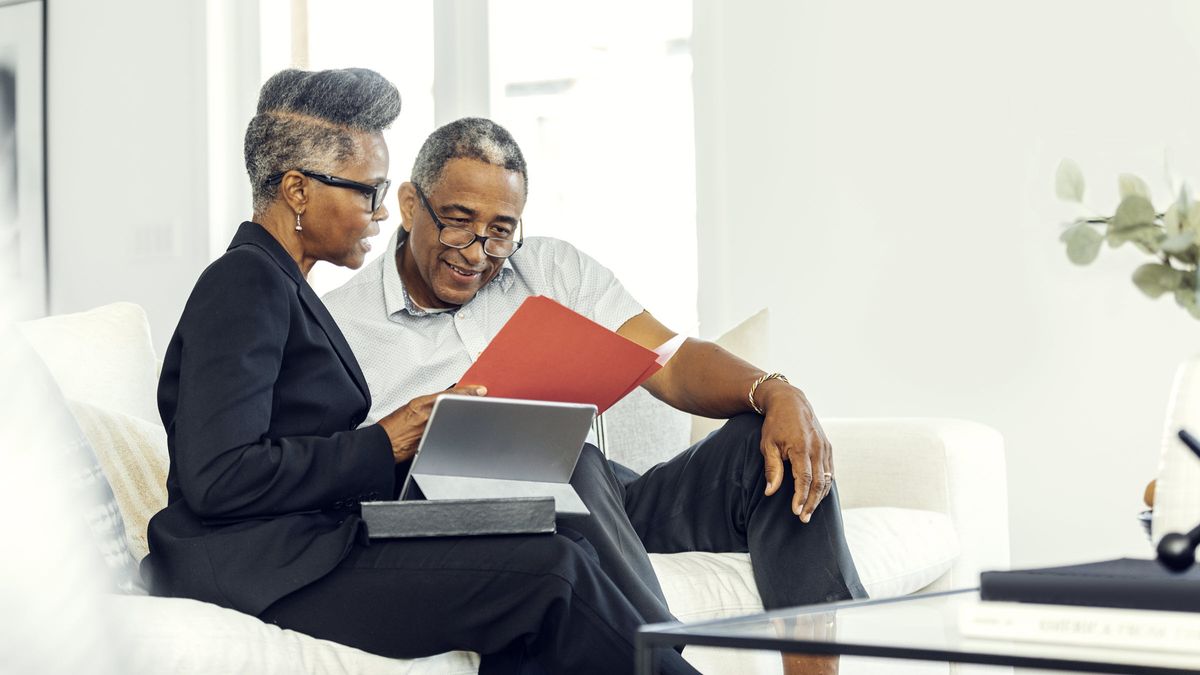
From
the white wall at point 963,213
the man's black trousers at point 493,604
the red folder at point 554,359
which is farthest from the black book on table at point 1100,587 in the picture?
the white wall at point 963,213

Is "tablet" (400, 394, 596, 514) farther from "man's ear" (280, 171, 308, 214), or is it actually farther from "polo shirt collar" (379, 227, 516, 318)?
"polo shirt collar" (379, 227, 516, 318)

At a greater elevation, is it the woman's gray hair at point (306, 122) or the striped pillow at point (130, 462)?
the woman's gray hair at point (306, 122)

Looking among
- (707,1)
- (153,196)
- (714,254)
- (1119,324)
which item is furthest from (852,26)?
(153,196)

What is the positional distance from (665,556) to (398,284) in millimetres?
629

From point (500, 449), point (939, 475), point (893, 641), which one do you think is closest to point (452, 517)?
point (500, 449)

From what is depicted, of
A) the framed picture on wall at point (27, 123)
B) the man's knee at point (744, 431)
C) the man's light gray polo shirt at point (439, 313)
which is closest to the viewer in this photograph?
the man's knee at point (744, 431)

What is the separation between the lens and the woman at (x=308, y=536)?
4.73ft

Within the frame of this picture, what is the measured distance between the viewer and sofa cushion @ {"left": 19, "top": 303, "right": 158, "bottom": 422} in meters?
1.94

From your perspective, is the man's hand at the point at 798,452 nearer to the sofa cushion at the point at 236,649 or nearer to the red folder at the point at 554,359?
the red folder at the point at 554,359

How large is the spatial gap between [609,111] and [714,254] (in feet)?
1.87

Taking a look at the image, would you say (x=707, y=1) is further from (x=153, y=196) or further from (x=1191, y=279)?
(x=1191, y=279)

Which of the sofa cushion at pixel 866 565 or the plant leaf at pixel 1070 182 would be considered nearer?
the plant leaf at pixel 1070 182

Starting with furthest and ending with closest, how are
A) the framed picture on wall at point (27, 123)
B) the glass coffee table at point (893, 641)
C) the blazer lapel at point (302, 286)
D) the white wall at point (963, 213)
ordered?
the framed picture on wall at point (27, 123) < the white wall at point (963, 213) < the blazer lapel at point (302, 286) < the glass coffee table at point (893, 641)

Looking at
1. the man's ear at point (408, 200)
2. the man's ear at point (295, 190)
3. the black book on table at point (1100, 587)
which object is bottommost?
the black book on table at point (1100, 587)
